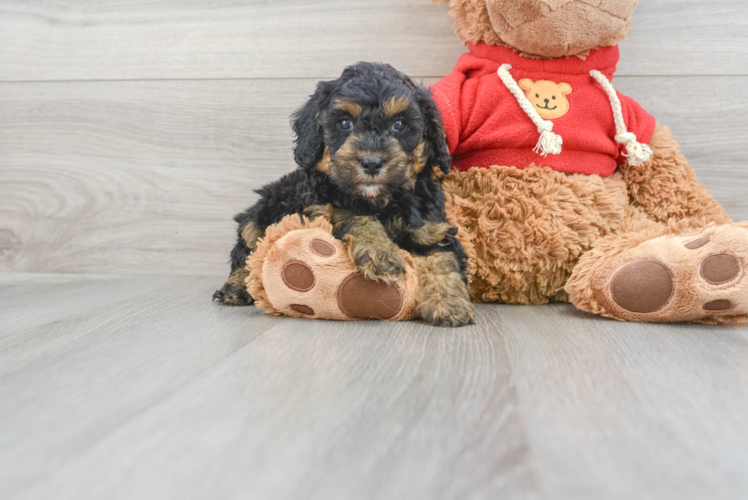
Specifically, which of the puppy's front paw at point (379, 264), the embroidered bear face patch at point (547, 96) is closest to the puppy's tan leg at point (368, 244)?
the puppy's front paw at point (379, 264)

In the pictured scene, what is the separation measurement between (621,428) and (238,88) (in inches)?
71.6

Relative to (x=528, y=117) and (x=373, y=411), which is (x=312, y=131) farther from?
(x=373, y=411)

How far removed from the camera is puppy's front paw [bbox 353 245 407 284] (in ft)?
4.24

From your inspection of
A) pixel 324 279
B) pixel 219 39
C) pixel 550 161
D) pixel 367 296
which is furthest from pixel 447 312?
pixel 219 39

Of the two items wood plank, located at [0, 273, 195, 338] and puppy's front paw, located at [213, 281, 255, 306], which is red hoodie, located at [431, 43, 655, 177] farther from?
wood plank, located at [0, 273, 195, 338]

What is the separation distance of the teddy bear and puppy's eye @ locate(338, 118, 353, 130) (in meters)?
0.34

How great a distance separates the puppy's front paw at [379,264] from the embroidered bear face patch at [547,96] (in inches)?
25.8

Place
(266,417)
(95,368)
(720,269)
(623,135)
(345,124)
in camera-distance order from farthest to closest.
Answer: (623,135) < (345,124) < (720,269) < (95,368) < (266,417)

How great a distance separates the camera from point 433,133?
1.45m

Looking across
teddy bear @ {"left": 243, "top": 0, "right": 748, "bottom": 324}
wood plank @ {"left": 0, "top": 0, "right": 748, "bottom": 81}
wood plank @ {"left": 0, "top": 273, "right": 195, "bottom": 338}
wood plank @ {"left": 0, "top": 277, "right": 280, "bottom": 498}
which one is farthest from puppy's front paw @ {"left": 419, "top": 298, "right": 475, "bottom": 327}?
wood plank @ {"left": 0, "top": 0, "right": 748, "bottom": 81}

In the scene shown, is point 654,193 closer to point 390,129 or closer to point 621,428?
point 390,129

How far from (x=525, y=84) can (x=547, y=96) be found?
71 mm

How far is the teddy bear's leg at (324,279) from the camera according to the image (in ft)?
4.38

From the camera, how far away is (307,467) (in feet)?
2.18
